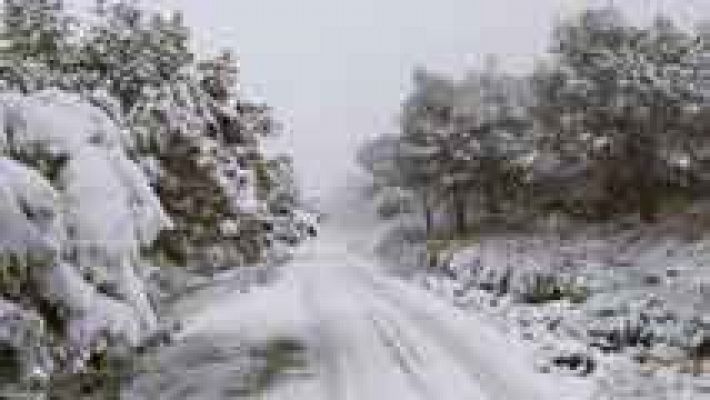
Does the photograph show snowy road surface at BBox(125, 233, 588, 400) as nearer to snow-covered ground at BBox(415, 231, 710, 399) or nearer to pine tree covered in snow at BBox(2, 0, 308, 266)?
snow-covered ground at BBox(415, 231, 710, 399)

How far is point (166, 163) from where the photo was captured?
1834 cm

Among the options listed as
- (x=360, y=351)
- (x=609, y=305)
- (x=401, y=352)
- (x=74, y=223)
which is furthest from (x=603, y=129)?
(x=74, y=223)

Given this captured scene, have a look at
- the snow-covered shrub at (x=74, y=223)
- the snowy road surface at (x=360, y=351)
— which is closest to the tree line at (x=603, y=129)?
the snowy road surface at (x=360, y=351)

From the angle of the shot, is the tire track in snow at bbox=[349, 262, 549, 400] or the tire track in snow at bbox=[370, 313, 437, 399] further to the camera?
the tire track in snow at bbox=[370, 313, 437, 399]

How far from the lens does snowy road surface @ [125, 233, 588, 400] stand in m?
13.4

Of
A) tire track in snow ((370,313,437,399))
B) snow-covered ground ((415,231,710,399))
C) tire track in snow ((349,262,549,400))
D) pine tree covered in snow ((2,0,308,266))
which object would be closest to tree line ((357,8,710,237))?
snow-covered ground ((415,231,710,399))

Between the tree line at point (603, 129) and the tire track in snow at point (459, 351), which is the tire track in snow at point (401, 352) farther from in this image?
the tree line at point (603, 129)

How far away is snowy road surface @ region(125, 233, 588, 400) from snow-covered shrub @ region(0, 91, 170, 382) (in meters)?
2.77

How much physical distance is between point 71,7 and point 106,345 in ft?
39.9

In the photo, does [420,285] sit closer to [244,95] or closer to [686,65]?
[244,95]

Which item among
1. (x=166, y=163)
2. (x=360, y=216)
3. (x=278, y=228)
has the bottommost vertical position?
(x=360, y=216)

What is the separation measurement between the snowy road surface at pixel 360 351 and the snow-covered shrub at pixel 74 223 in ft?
9.09

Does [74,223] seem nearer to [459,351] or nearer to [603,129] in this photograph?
[459,351]

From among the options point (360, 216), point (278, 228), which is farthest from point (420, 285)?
point (360, 216)
